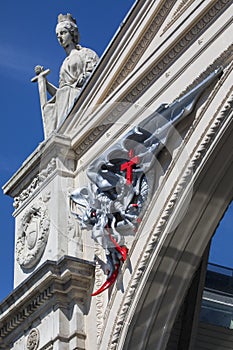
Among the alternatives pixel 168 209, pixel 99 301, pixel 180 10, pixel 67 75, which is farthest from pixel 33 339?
pixel 180 10

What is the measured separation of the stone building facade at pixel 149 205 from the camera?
13.0m

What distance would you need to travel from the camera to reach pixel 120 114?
1464cm

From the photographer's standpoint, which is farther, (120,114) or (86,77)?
(86,77)

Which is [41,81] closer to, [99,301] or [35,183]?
[35,183]

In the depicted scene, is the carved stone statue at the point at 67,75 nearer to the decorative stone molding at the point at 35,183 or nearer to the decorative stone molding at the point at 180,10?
the decorative stone molding at the point at 35,183

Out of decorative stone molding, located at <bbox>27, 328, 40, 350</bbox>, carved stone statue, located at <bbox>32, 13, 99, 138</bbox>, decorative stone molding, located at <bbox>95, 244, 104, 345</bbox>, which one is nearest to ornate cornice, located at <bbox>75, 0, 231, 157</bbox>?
carved stone statue, located at <bbox>32, 13, 99, 138</bbox>

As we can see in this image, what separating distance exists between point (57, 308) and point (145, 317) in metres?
1.24

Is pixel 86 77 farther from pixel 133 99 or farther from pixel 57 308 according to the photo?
pixel 57 308

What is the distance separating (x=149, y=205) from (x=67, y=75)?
322 centimetres

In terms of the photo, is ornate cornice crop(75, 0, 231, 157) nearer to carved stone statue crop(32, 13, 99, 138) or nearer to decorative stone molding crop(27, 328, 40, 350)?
carved stone statue crop(32, 13, 99, 138)

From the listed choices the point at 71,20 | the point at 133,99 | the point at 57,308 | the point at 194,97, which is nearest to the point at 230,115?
the point at 194,97

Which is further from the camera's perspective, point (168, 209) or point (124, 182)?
point (124, 182)

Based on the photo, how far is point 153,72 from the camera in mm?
14117

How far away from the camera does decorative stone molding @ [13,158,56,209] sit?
15.4 metres
